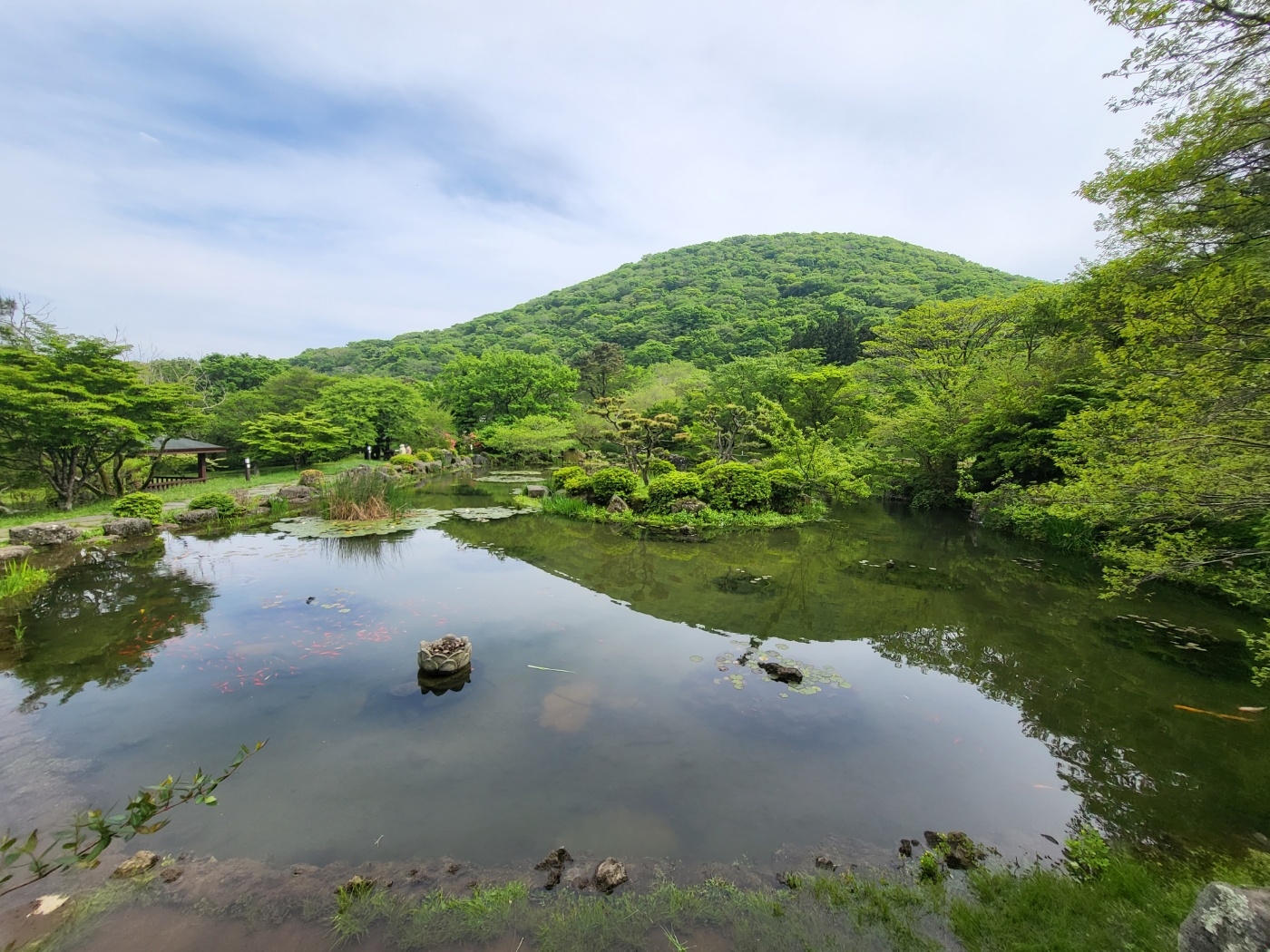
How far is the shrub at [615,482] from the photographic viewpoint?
13.8m

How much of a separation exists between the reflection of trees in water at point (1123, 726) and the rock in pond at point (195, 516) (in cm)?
1427

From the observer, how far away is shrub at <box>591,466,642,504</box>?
1382 cm

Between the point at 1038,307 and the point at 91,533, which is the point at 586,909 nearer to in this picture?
the point at 91,533

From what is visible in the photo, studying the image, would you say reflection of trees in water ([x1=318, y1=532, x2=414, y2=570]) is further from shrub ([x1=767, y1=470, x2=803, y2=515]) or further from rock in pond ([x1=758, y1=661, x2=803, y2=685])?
shrub ([x1=767, y1=470, x2=803, y2=515])

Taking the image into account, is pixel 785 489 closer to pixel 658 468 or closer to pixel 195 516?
pixel 658 468

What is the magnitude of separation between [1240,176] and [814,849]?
6133mm

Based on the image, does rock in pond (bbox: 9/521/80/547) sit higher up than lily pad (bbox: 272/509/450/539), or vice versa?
rock in pond (bbox: 9/521/80/547)

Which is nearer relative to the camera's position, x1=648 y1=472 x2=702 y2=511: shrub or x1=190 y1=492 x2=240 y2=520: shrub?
x1=190 y1=492 x2=240 y2=520: shrub

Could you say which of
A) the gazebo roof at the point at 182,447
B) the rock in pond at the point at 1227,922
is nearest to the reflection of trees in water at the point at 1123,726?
the rock in pond at the point at 1227,922

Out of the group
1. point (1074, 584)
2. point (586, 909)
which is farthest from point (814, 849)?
point (1074, 584)

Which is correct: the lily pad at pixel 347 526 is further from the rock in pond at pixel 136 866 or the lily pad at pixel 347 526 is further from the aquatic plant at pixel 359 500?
the rock in pond at pixel 136 866

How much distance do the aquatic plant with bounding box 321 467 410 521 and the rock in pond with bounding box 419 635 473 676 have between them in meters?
8.29

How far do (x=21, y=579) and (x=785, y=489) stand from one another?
14.2 meters

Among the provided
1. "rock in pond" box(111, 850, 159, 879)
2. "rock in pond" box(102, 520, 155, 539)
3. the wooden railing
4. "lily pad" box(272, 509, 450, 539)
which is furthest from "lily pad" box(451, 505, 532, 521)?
"rock in pond" box(111, 850, 159, 879)
